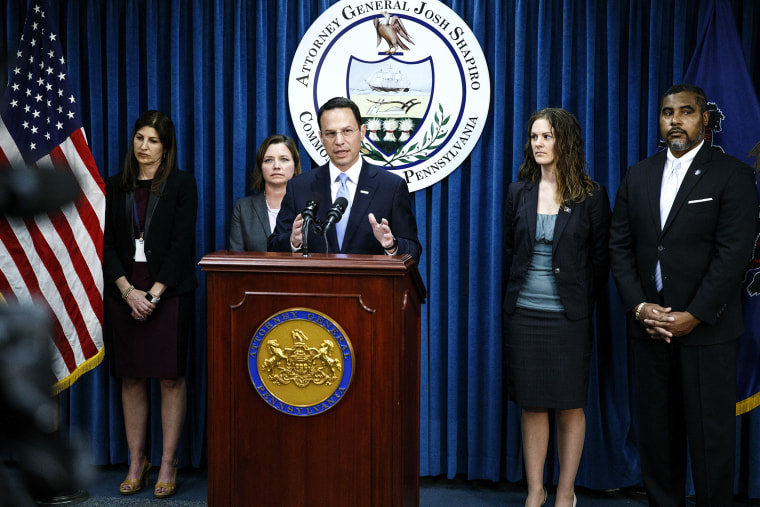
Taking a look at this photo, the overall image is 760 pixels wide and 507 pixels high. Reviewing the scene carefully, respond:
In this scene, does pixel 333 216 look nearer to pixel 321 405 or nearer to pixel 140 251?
pixel 321 405

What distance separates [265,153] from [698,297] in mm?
2038

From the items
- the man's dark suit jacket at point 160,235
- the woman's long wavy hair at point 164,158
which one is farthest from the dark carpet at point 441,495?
the woman's long wavy hair at point 164,158

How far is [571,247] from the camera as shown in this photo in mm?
3008

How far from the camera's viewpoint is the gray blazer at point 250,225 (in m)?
3.42

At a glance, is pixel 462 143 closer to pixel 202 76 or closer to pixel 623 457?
pixel 202 76

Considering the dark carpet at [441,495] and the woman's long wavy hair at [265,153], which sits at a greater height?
the woman's long wavy hair at [265,153]

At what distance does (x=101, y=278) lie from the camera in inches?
129

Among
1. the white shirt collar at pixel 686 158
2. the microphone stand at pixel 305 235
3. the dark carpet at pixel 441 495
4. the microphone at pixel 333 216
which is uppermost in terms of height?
the white shirt collar at pixel 686 158

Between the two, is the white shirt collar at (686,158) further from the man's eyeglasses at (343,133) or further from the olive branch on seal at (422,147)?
the man's eyeglasses at (343,133)

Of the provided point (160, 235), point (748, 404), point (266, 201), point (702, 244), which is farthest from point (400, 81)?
point (748, 404)

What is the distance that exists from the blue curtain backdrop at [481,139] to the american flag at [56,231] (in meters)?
0.45

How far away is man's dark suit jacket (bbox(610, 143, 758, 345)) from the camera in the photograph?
A: 2771mm

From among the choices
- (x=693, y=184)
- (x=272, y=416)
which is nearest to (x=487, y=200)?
(x=693, y=184)

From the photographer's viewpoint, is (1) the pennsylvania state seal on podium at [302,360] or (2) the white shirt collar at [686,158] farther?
(2) the white shirt collar at [686,158]
